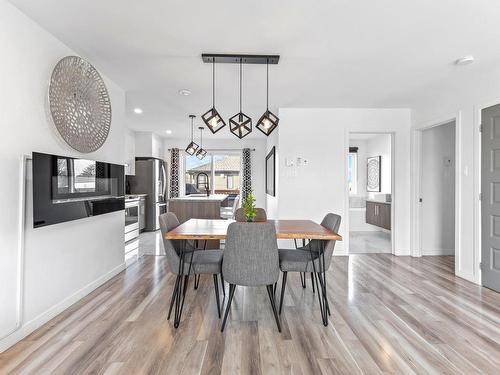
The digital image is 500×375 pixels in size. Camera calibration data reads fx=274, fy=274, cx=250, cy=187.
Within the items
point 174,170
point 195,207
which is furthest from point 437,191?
point 174,170

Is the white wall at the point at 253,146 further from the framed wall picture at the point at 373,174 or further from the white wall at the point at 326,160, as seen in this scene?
the white wall at the point at 326,160

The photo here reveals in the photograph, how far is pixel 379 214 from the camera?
5.98 meters

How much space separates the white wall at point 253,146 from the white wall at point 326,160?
10.2 ft

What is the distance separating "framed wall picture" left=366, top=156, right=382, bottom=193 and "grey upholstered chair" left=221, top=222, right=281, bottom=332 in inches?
213

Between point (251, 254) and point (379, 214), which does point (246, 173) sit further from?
point (251, 254)

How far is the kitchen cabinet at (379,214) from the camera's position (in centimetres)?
561

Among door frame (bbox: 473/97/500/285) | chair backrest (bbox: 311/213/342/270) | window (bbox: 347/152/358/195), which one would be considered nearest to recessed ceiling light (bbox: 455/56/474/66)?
door frame (bbox: 473/97/500/285)

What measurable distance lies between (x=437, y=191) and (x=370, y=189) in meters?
2.41

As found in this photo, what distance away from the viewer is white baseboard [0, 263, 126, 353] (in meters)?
1.96

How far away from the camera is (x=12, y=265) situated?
2.00m

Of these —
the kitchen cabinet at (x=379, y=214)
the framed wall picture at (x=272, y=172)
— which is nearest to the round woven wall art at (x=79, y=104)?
the framed wall picture at (x=272, y=172)

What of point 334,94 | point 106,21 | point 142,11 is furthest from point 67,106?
point 334,94

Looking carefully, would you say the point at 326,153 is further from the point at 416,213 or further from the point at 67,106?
the point at 67,106

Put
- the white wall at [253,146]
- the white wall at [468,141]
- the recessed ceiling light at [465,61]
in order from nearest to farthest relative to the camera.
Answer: the recessed ceiling light at [465,61], the white wall at [468,141], the white wall at [253,146]
